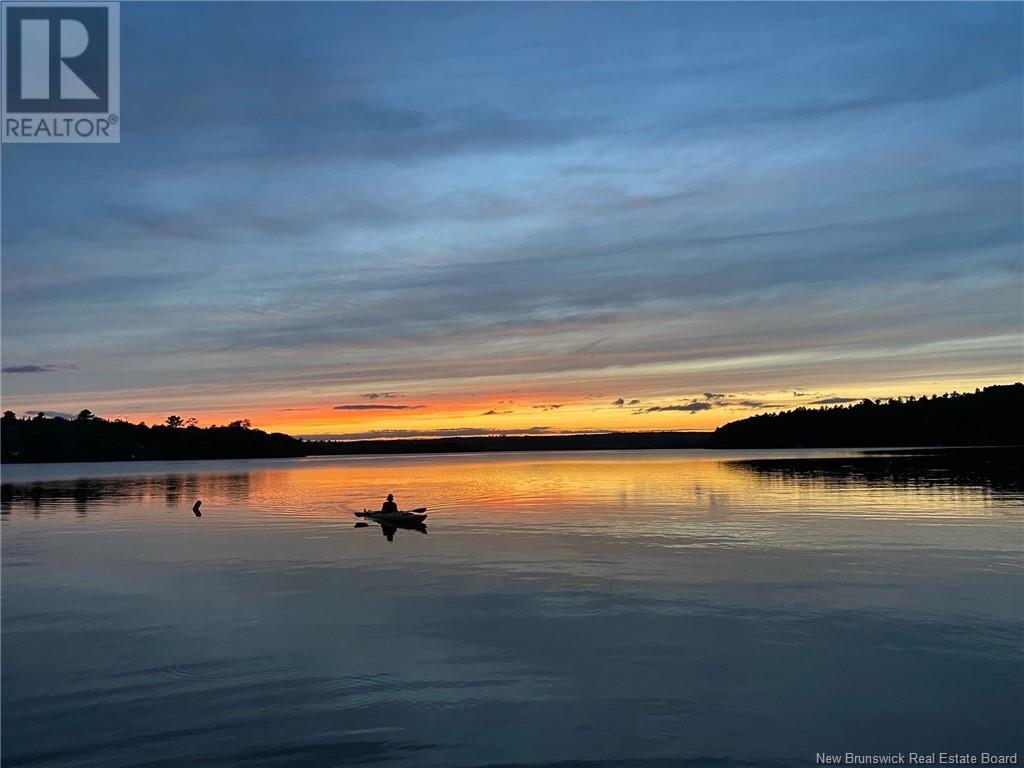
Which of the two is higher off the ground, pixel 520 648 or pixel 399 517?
pixel 399 517

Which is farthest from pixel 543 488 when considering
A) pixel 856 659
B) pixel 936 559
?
pixel 856 659

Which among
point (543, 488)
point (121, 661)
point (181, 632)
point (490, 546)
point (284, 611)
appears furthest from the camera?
point (543, 488)

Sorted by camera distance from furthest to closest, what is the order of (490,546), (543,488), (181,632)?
(543,488), (490,546), (181,632)

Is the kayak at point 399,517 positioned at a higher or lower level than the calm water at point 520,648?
higher

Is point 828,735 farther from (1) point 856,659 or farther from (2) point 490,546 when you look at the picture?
(2) point 490,546

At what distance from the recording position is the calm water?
13.1 meters

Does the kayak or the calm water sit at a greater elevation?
the kayak

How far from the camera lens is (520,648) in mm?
18672

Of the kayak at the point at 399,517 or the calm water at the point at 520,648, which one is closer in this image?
the calm water at the point at 520,648

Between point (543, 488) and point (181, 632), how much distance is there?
222 feet

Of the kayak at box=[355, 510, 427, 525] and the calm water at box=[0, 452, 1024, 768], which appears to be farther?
the kayak at box=[355, 510, 427, 525]

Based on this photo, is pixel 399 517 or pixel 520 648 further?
pixel 399 517

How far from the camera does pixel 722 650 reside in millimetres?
18031

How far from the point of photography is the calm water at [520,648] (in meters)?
13.1
